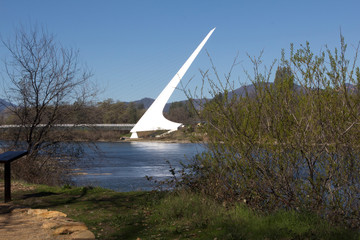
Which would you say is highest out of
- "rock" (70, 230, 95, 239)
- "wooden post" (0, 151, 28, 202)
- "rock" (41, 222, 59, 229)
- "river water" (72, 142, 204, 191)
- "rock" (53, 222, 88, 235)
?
"wooden post" (0, 151, 28, 202)

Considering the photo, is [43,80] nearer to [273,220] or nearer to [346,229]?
[273,220]

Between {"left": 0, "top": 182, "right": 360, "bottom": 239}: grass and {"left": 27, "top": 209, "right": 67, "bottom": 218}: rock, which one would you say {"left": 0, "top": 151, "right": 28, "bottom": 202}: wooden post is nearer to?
{"left": 0, "top": 182, "right": 360, "bottom": 239}: grass

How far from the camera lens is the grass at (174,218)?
470cm

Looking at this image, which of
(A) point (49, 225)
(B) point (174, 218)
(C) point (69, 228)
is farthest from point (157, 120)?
(C) point (69, 228)

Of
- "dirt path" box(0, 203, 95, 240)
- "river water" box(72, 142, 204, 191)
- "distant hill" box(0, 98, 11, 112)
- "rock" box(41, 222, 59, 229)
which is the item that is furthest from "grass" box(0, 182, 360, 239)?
"distant hill" box(0, 98, 11, 112)

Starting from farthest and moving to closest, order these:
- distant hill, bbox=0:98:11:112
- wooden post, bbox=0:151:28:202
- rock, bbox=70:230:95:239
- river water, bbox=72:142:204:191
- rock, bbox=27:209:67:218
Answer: river water, bbox=72:142:204:191, distant hill, bbox=0:98:11:112, wooden post, bbox=0:151:28:202, rock, bbox=27:209:67:218, rock, bbox=70:230:95:239

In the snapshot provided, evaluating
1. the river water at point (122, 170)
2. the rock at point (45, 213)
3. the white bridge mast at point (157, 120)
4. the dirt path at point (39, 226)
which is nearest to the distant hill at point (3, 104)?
the river water at point (122, 170)

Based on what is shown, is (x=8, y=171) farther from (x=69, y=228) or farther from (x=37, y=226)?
(x=69, y=228)

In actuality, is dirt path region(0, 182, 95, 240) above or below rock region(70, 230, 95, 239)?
above

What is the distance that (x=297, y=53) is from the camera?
5.44m

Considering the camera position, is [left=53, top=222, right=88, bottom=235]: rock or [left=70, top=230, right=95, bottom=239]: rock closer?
[left=70, top=230, right=95, bottom=239]: rock

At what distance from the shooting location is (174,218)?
237 inches

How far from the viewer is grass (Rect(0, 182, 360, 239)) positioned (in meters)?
4.70

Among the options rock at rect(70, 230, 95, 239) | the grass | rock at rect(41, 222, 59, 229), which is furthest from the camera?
rock at rect(41, 222, 59, 229)
